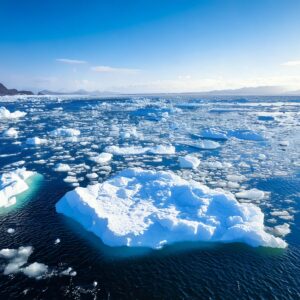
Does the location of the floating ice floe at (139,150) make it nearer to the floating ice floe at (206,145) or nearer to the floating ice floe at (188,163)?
the floating ice floe at (206,145)

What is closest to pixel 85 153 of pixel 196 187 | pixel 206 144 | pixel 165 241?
pixel 206 144

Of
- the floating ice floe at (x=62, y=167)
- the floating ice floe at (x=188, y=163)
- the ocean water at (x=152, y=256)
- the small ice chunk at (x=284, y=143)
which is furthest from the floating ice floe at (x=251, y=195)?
the small ice chunk at (x=284, y=143)

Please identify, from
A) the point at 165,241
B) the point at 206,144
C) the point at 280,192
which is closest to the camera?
the point at 165,241

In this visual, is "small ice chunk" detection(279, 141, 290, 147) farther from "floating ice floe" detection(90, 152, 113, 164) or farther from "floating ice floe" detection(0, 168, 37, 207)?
"floating ice floe" detection(0, 168, 37, 207)

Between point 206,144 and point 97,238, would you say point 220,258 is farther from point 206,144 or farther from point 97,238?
point 206,144

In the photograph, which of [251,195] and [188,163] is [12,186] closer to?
[188,163]
